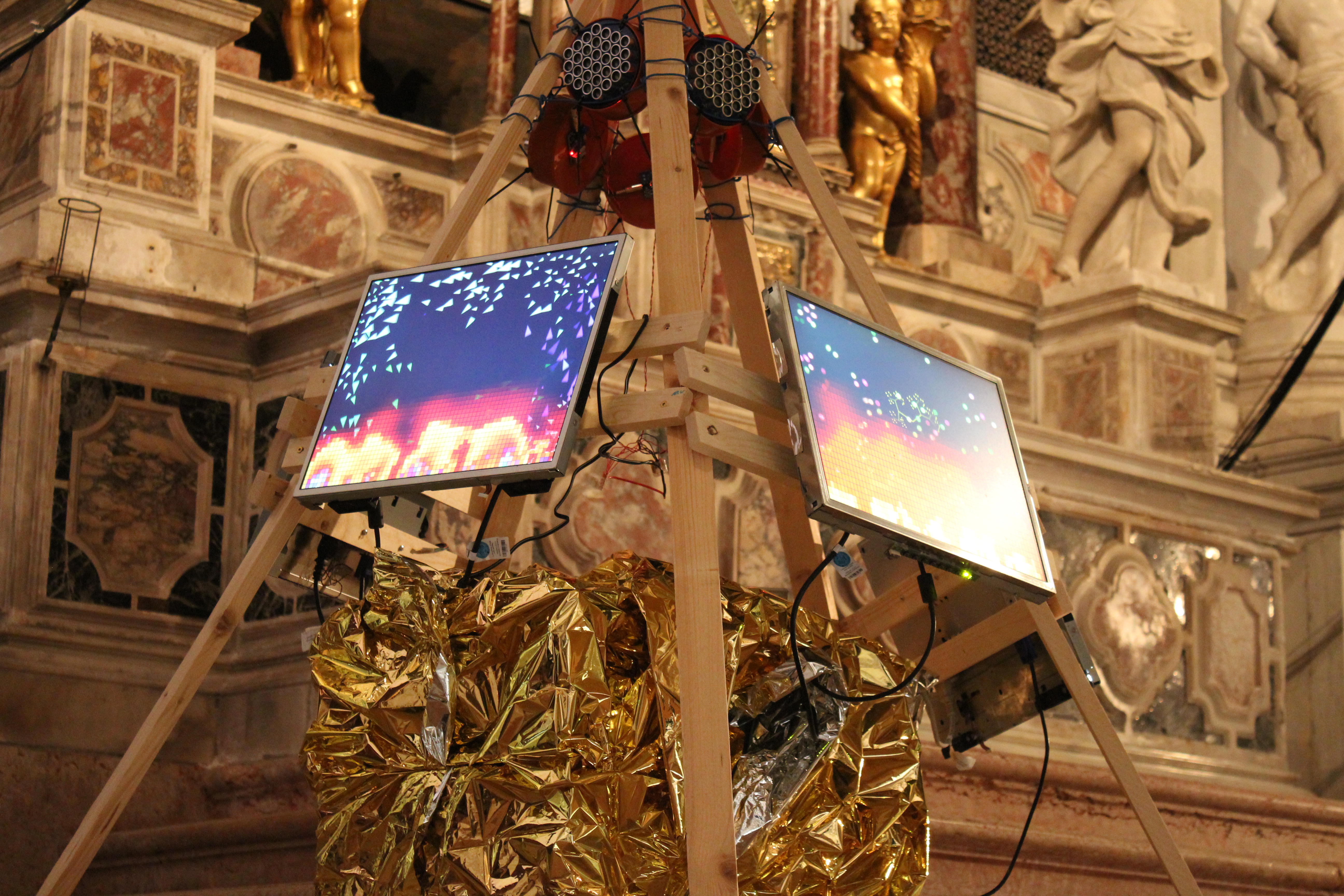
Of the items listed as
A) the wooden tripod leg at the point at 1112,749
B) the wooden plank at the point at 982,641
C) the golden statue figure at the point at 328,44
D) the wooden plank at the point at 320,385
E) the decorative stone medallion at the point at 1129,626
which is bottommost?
the wooden tripod leg at the point at 1112,749

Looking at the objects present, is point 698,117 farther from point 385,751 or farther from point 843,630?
point 385,751

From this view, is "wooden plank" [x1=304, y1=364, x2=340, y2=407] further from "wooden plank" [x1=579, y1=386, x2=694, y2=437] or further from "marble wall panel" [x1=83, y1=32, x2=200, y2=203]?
"marble wall panel" [x1=83, y1=32, x2=200, y2=203]

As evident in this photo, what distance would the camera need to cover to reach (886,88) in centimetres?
864

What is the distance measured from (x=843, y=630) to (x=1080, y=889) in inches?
51.0

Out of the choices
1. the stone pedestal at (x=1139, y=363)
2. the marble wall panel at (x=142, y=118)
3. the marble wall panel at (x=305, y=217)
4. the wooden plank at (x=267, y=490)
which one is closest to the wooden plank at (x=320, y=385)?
the wooden plank at (x=267, y=490)

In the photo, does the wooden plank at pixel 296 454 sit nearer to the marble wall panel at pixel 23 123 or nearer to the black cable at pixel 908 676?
the black cable at pixel 908 676

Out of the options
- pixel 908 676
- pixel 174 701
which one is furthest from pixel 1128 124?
pixel 174 701

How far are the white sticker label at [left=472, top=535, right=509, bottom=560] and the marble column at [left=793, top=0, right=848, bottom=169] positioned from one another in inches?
223

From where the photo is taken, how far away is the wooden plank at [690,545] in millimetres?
2234

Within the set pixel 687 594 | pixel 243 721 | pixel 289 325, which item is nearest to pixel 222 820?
pixel 243 721

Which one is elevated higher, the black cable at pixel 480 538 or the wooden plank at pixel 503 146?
the wooden plank at pixel 503 146

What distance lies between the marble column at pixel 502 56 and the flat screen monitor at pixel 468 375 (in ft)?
15.3

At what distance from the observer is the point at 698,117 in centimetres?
292

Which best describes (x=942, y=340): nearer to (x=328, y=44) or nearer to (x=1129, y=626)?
(x=1129, y=626)
